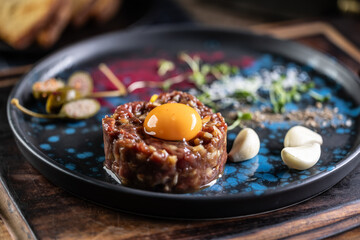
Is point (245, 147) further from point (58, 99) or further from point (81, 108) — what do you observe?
point (58, 99)

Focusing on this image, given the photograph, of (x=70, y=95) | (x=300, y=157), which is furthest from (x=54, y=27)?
(x=300, y=157)

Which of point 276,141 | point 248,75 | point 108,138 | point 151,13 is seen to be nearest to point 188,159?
point 108,138

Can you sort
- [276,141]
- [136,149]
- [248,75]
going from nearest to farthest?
1. [136,149]
2. [276,141]
3. [248,75]

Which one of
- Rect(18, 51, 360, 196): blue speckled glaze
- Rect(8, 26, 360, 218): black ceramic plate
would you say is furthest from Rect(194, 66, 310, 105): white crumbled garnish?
Rect(18, 51, 360, 196): blue speckled glaze

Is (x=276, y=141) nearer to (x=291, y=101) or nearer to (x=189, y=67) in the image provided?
(x=291, y=101)

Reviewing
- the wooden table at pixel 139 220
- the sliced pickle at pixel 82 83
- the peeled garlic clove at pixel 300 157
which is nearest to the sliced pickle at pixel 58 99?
the sliced pickle at pixel 82 83
